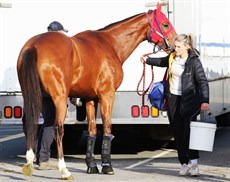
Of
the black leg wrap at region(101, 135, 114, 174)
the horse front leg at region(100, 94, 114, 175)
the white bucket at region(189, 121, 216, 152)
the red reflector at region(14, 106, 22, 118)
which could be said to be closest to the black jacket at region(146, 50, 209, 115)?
the white bucket at region(189, 121, 216, 152)

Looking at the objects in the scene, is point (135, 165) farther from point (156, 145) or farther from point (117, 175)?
point (156, 145)

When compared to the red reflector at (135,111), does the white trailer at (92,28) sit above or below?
above

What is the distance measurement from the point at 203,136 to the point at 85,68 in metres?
1.87

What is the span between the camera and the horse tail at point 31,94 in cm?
1061

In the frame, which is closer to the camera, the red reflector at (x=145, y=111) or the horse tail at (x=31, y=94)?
the horse tail at (x=31, y=94)

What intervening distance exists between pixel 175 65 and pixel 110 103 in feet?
3.47

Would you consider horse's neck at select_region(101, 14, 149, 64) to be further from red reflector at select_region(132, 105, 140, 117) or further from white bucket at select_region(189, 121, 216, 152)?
white bucket at select_region(189, 121, 216, 152)

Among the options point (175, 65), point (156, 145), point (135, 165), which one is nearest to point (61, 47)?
point (175, 65)

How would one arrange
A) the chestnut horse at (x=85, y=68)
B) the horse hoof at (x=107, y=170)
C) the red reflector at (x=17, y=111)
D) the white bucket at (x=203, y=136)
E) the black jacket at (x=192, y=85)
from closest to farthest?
the white bucket at (x=203, y=136), the chestnut horse at (x=85, y=68), the black jacket at (x=192, y=85), the horse hoof at (x=107, y=170), the red reflector at (x=17, y=111)

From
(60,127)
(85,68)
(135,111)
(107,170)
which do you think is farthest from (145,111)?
(60,127)

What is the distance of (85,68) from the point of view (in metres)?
11.3

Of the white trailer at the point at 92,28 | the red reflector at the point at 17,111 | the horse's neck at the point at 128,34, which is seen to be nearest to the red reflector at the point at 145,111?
the white trailer at the point at 92,28

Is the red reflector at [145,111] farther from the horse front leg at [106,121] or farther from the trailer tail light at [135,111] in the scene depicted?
the horse front leg at [106,121]

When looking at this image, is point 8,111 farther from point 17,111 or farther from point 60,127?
point 60,127
